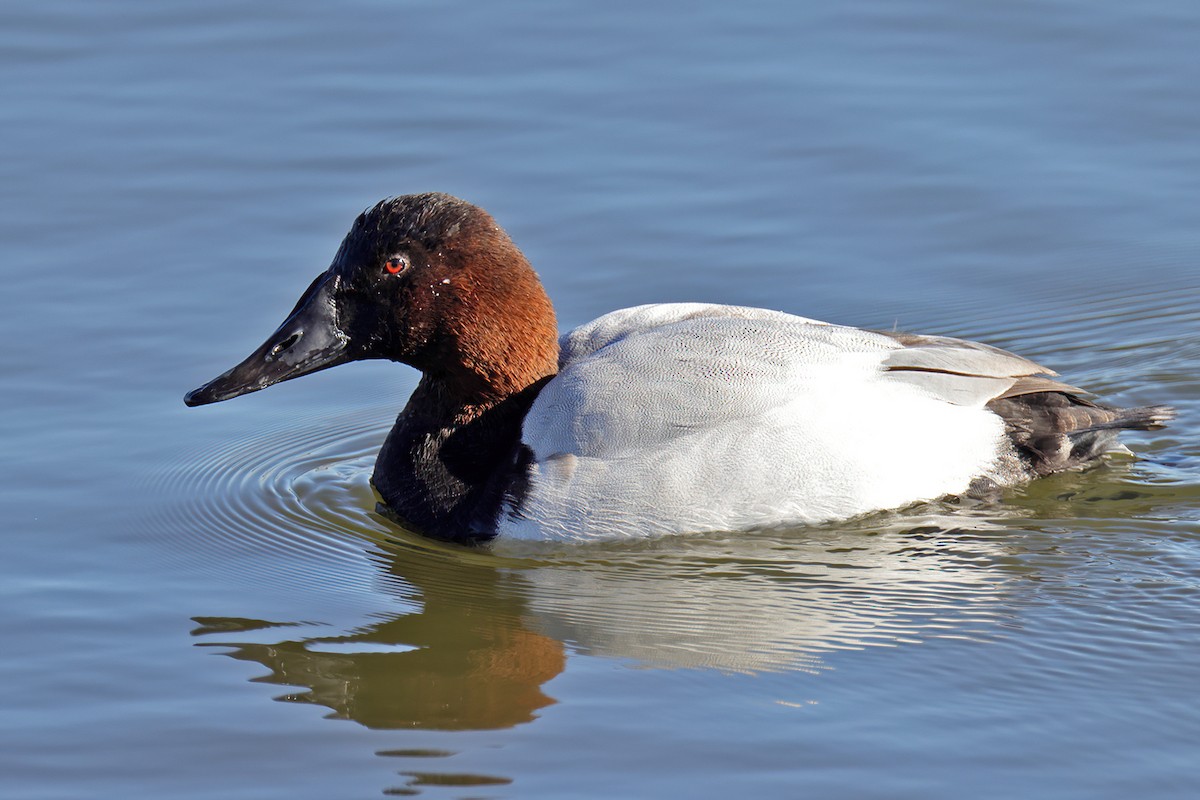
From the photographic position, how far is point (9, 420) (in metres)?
8.29

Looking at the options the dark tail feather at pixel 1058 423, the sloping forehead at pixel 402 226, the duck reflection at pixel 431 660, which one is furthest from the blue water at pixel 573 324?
the sloping forehead at pixel 402 226

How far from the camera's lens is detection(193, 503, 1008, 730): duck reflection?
19.9 feet

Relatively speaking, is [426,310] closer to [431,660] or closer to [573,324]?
[431,660]

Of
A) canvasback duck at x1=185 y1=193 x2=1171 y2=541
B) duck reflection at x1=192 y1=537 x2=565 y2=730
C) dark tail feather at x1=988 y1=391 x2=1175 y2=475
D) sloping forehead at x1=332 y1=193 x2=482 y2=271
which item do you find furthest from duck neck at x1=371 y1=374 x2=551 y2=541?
dark tail feather at x1=988 y1=391 x2=1175 y2=475

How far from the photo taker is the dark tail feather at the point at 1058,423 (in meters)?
7.48

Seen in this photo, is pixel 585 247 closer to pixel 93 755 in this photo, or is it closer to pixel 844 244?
pixel 844 244

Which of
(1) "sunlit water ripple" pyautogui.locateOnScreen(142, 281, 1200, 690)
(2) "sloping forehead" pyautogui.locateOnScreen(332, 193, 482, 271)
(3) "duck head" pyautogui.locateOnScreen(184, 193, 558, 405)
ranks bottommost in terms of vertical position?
(1) "sunlit water ripple" pyautogui.locateOnScreen(142, 281, 1200, 690)

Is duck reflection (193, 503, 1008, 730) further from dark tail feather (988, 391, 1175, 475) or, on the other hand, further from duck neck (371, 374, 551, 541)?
dark tail feather (988, 391, 1175, 475)

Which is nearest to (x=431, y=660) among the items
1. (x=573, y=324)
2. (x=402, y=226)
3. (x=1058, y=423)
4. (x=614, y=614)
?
(x=614, y=614)

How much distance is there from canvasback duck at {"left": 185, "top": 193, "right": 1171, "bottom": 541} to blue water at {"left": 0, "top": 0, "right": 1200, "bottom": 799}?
0.19m

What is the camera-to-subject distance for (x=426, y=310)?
291 inches

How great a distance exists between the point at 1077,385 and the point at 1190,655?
2.83m

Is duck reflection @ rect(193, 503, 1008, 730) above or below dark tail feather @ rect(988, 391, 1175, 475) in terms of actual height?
below

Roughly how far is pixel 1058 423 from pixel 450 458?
8.27 feet
